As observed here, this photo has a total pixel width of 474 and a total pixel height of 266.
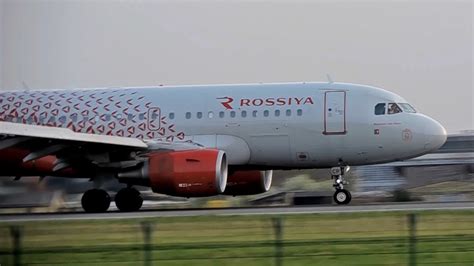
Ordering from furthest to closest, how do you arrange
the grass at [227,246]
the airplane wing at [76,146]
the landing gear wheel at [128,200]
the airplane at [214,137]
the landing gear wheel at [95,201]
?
the landing gear wheel at [128,200], the landing gear wheel at [95,201], the airplane at [214,137], the airplane wing at [76,146], the grass at [227,246]

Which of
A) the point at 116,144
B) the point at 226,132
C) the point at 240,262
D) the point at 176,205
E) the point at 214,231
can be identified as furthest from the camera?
the point at 176,205

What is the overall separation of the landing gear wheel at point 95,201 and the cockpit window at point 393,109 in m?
8.03

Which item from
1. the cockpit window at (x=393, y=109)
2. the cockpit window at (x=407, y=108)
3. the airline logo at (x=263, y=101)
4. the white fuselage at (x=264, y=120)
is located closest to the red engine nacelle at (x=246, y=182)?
the white fuselage at (x=264, y=120)

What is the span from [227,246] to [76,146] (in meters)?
14.3

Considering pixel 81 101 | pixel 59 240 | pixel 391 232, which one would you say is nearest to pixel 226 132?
pixel 81 101

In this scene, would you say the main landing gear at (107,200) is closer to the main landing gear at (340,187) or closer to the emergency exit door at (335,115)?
the main landing gear at (340,187)

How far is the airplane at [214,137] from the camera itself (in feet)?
92.9

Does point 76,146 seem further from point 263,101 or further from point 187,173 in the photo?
point 263,101

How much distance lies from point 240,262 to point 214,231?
1949 millimetres

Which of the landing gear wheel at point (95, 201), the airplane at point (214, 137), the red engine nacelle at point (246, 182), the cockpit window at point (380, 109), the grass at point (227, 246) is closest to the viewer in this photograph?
the grass at point (227, 246)

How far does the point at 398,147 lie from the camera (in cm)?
2955

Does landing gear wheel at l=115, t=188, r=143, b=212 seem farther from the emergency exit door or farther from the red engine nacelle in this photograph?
the emergency exit door

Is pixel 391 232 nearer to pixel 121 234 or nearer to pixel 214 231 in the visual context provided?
pixel 214 231

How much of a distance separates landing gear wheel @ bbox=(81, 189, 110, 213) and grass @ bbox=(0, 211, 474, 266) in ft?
38.3
